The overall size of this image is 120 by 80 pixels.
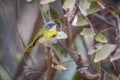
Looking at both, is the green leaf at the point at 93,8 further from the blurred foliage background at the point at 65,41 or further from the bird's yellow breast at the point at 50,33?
the bird's yellow breast at the point at 50,33

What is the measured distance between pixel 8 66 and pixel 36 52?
0.16 m

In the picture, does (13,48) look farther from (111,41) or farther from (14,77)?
(111,41)

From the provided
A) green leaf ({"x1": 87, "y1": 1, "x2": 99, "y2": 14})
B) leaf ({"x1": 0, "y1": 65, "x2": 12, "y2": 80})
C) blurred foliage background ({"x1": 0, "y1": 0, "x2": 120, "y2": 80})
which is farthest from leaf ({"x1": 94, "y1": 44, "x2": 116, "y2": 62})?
leaf ({"x1": 0, "y1": 65, "x2": 12, "y2": 80})

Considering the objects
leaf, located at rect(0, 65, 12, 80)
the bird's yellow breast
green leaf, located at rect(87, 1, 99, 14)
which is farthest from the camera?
leaf, located at rect(0, 65, 12, 80)

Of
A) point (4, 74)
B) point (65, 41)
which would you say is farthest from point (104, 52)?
point (4, 74)

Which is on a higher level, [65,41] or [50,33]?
[50,33]

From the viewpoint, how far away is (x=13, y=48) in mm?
1373

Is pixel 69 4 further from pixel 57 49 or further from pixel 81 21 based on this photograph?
pixel 57 49

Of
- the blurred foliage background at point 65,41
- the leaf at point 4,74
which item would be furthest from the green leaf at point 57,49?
the leaf at point 4,74

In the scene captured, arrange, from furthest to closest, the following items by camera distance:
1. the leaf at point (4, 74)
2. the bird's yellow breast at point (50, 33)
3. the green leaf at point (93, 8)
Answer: the leaf at point (4, 74)
the green leaf at point (93, 8)
the bird's yellow breast at point (50, 33)

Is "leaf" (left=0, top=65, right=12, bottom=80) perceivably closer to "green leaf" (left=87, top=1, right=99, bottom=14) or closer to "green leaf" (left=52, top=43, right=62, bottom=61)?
"green leaf" (left=52, top=43, right=62, bottom=61)

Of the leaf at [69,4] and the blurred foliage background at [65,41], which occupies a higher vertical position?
the leaf at [69,4]

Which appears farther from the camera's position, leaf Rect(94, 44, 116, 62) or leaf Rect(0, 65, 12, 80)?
leaf Rect(0, 65, 12, 80)

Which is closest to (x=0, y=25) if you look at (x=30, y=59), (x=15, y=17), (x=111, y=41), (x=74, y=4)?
(x=15, y=17)
